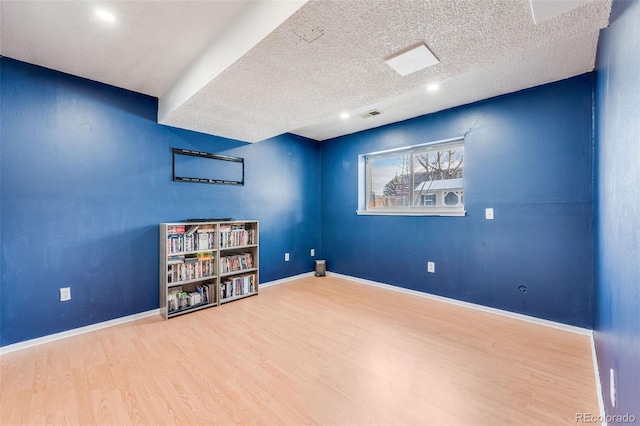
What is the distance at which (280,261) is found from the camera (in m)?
4.13

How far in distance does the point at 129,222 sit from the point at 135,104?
127cm

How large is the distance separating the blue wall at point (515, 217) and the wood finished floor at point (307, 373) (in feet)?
1.29

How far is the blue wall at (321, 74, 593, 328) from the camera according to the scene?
7.82 ft

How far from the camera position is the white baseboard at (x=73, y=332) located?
2111 millimetres

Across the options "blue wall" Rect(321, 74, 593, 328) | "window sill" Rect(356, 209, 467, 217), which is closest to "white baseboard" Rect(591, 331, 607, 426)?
"blue wall" Rect(321, 74, 593, 328)

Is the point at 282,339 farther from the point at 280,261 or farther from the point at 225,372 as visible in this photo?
the point at 280,261

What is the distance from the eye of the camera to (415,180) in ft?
12.0

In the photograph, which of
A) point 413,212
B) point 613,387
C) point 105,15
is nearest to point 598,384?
point 613,387

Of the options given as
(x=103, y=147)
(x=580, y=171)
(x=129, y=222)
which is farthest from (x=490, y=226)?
(x=103, y=147)

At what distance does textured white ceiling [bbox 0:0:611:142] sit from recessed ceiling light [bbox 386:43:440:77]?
5 centimetres

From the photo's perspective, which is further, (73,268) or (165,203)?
(165,203)

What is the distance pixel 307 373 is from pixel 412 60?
89.5 inches

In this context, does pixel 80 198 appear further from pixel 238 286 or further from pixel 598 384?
pixel 598 384

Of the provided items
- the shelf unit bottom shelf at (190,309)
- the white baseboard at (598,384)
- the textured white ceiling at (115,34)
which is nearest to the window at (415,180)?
the white baseboard at (598,384)
